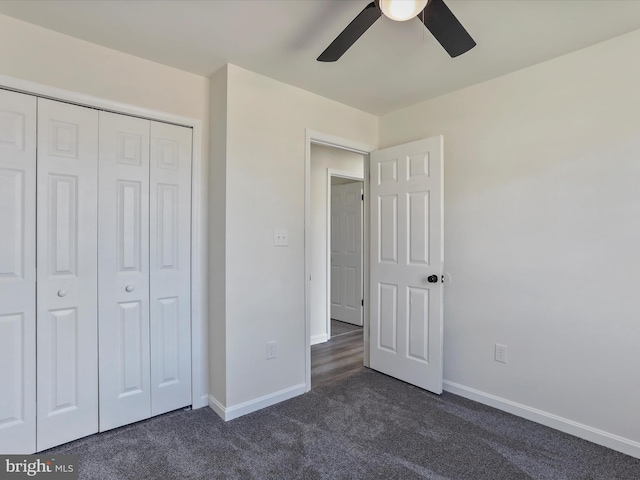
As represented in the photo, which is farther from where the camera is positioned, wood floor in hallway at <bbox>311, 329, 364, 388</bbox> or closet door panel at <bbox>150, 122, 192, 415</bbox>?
wood floor in hallway at <bbox>311, 329, 364, 388</bbox>

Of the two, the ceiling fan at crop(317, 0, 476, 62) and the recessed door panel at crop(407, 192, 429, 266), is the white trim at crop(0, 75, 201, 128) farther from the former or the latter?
the recessed door panel at crop(407, 192, 429, 266)

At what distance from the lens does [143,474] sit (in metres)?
1.77

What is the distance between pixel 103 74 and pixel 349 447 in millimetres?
2646

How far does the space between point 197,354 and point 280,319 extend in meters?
0.63

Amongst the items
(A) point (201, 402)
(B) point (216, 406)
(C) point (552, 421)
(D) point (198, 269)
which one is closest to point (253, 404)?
(B) point (216, 406)

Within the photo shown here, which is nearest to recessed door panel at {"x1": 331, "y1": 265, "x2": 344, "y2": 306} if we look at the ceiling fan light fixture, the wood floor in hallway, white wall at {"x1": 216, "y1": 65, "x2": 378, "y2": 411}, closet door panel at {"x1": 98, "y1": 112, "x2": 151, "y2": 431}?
the wood floor in hallway

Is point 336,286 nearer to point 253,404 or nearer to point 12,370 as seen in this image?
point 253,404

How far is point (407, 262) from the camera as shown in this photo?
9.45 ft

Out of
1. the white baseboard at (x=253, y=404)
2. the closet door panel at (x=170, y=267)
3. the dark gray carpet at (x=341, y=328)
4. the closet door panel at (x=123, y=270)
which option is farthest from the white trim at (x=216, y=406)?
the dark gray carpet at (x=341, y=328)

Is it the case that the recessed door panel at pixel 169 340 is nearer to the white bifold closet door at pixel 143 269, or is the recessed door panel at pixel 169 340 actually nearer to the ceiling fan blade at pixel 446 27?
the white bifold closet door at pixel 143 269

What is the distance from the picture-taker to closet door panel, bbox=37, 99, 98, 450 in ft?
6.35

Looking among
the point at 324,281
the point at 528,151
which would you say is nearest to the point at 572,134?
the point at 528,151

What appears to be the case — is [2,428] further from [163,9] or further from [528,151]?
[528,151]

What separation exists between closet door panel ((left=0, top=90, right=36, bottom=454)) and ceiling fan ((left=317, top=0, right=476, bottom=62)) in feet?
5.59
